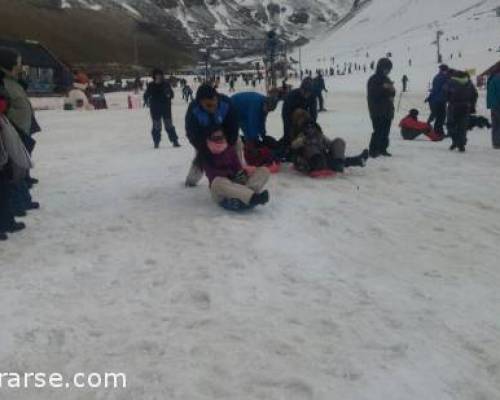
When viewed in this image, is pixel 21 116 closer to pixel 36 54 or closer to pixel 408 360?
pixel 408 360

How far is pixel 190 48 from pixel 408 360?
134 meters

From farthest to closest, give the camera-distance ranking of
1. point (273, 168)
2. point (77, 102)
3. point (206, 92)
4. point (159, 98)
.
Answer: point (77, 102) → point (159, 98) → point (273, 168) → point (206, 92)

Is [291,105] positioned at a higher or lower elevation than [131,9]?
lower

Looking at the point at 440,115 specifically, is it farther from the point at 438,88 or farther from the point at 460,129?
the point at 460,129

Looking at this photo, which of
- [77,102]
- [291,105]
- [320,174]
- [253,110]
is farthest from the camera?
[77,102]

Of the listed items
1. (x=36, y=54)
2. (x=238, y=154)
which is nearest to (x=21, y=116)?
(x=238, y=154)

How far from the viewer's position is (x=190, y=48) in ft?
434

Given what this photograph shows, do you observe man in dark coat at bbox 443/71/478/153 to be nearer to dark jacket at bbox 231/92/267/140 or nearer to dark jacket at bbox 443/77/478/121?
dark jacket at bbox 443/77/478/121

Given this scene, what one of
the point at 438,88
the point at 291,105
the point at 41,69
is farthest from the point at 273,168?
the point at 41,69

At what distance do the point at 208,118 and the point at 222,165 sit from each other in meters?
0.54

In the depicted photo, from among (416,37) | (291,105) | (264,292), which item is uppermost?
(416,37)

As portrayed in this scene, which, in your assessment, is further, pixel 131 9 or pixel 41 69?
pixel 131 9

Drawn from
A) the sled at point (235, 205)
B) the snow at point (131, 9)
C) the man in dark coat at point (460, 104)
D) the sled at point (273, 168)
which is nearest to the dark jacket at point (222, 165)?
the sled at point (235, 205)

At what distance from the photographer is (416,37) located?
4038 inches
